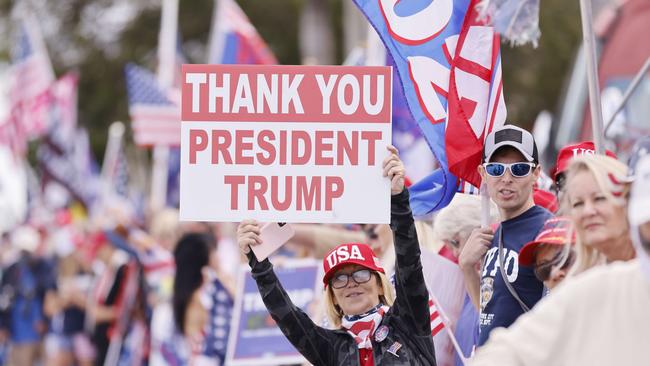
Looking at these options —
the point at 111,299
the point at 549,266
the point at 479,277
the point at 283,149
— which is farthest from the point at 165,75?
the point at 549,266

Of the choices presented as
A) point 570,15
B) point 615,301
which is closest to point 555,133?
point 615,301

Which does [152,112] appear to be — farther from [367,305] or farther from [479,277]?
[367,305]

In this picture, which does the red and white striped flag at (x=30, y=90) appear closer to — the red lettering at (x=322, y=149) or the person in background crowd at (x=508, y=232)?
the red lettering at (x=322, y=149)

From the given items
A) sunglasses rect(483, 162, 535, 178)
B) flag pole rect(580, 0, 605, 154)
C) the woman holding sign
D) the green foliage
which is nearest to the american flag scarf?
the woman holding sign

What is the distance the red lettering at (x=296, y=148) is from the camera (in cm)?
535

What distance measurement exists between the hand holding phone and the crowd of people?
5 centimetres

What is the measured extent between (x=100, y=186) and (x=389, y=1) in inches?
895

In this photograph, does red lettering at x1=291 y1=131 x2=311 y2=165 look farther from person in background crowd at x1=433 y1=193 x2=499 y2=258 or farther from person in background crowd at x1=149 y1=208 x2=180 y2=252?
person in background crowd at x1=149 y1=208 x2=180 y2=252

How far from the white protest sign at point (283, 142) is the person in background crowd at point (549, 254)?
589mm

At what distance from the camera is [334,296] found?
217 inches

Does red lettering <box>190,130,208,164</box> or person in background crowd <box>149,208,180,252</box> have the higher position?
person in background crowd <box>149,208,180,252</box>

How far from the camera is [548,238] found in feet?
16.0

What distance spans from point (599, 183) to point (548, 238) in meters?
1.23

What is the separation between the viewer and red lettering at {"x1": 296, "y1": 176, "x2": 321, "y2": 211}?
5.30 meters
